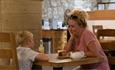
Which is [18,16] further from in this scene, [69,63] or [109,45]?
[69,63]

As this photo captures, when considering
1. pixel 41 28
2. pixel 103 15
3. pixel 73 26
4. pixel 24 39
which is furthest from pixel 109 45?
pixel 103 15

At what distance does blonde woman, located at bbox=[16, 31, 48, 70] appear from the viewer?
2703mm

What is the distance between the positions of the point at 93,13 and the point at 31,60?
19.4 ft

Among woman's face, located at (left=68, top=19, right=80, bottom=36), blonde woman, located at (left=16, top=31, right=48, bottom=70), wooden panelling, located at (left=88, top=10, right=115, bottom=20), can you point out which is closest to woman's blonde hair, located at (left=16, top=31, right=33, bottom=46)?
blonde woman, located at (left=16, top=31, right=48, bottom=70)

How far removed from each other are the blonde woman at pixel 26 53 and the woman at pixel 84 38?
1.73 ft

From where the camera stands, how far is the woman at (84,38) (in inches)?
117

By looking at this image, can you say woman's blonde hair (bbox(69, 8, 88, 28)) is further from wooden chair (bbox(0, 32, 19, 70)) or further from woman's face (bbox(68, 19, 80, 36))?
wooden chair (bbox(0, 32, 19, 70))

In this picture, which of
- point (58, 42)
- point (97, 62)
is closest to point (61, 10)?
point (58, 42)

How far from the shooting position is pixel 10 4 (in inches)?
156

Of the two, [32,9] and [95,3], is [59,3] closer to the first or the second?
[95,3]

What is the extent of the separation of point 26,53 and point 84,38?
69 centimetres

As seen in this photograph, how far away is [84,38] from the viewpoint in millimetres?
3080

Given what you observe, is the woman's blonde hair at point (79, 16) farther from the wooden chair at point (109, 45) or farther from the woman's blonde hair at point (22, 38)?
the woman's blonde hair at point (22, 38)

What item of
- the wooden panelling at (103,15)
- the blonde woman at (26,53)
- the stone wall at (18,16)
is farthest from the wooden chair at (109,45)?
the wooden panelling at (103,15)
